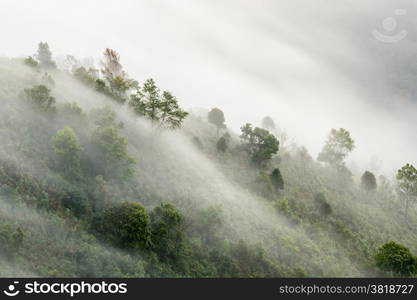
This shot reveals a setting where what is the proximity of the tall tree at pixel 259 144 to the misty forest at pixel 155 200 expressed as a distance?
0.27 meters

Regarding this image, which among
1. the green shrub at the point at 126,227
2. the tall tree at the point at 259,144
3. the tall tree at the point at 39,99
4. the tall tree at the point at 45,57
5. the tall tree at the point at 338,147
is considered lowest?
the green shrub at the point at 126,227

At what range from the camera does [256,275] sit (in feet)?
141

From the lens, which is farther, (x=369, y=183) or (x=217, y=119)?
(x=217, y=119)

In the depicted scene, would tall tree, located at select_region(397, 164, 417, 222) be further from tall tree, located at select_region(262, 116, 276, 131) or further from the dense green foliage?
tall tree, located at select_region(262, 116, 276, 131)

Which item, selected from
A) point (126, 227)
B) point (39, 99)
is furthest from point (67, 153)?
point (39, 99)

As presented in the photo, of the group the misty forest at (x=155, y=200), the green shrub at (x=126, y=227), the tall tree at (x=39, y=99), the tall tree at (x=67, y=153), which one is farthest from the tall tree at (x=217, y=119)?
the green shrub at (x=126, y=227)

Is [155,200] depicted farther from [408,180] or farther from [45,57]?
[408,180]

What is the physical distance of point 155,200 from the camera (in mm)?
48406

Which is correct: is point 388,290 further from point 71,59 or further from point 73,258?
point 71,59

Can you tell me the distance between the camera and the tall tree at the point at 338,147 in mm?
92000

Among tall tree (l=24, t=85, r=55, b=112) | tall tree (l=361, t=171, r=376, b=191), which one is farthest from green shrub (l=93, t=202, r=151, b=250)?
tall tree (l=361, t=171, r=376, b=191)

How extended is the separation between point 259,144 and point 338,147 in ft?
95.5

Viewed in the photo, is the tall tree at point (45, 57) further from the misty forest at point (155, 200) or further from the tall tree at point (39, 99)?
the tall tree at point (39, 99)

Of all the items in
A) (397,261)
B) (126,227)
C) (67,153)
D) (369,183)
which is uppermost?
(369,183)
